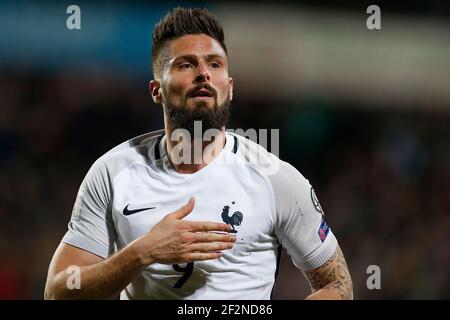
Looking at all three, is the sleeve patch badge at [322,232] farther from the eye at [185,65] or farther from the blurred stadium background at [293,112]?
the blurred stadium background at [293,112]

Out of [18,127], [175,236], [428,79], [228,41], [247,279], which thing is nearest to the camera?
[175,236]

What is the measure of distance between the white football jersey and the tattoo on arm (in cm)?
5

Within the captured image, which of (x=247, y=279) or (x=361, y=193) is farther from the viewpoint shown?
(x=361, y=193)

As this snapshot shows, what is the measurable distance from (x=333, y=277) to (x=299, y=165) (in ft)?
11.9

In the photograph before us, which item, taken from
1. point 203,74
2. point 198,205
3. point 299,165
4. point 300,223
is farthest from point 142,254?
point 299,165

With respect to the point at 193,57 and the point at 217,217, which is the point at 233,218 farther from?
the point at 193,57

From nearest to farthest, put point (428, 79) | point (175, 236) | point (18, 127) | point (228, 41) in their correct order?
point (175, 236), point (18, 127), point (228, 41), point (428, 79)

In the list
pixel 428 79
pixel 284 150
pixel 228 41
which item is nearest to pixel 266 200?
pixel 284 150

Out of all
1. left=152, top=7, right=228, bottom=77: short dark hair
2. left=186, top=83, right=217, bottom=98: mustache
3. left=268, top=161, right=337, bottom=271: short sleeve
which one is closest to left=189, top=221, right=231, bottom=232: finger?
left=268, top=161, right=337, bottom=271: short sleeve

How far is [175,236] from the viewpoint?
3.15 m

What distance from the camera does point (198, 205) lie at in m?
3.52

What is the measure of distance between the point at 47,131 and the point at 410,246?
397 centimetres

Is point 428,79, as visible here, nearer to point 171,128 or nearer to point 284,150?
point 284,150

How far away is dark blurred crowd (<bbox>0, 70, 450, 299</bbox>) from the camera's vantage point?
6.30m
